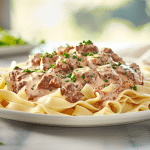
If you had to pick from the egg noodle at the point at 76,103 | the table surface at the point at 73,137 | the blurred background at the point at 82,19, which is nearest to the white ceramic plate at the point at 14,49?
the egg noodle at the point at 76,103

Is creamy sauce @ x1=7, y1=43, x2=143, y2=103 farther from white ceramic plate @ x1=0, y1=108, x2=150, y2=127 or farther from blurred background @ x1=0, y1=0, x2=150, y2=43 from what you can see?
blurred background @ x1=0, y1=0, x2=150, y2=43

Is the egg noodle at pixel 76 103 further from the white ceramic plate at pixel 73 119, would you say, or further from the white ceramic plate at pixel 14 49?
the white ceramic plate at pixel 14 49

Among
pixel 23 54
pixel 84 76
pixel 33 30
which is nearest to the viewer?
pixel 84 76

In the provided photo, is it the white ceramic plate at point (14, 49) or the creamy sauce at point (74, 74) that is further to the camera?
the white ceramic plate at point (14, 49)

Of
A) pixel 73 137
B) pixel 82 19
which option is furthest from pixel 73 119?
pixel 82 19

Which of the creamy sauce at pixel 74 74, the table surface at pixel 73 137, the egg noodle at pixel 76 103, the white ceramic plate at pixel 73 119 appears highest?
the creamy sauce at pixel 74 74

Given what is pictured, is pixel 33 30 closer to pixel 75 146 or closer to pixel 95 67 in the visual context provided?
pixel 95 67

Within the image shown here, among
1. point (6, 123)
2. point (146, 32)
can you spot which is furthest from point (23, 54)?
point (146, 32)

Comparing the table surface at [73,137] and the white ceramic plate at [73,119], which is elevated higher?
the white ceramic plate at [73,119]

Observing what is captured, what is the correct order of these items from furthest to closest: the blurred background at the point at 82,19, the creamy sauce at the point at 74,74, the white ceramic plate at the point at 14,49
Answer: the blurred background at the point at 82,19
the white ceramic plate at the point at 14,49
the creamy sauce at the point at 74,74
